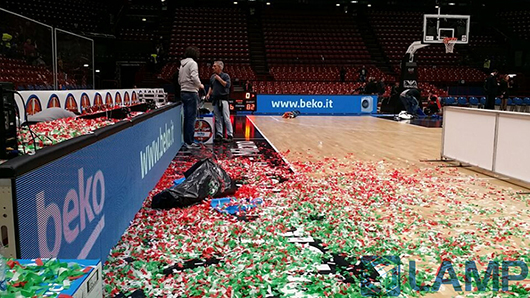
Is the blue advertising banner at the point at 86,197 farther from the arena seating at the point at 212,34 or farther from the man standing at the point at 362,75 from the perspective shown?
the arena seating at the point at 212,34

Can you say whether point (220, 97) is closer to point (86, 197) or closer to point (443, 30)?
point (86, 197)

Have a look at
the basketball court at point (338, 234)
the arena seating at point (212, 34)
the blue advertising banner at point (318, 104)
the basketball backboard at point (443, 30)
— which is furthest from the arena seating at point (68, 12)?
the basketball court at point (338, 234)

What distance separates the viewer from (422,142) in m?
9.59

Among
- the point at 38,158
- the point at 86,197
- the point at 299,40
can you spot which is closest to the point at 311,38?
the point at 299,40

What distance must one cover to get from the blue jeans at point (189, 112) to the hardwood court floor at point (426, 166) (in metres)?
1.65

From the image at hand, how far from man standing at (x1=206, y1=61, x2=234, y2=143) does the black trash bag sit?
425 centimetres

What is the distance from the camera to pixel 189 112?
7.81 metres

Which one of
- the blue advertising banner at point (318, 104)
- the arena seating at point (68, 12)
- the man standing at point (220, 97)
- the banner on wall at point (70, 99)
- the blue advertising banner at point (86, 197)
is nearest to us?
the blue advertising banner at point (86, 197)

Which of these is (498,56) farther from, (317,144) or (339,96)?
(317,144)

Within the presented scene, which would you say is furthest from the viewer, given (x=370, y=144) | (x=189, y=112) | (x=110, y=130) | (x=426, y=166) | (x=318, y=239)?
(x=370, y=144)

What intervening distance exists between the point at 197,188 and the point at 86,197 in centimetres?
204

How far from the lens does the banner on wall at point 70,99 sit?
19.8ft

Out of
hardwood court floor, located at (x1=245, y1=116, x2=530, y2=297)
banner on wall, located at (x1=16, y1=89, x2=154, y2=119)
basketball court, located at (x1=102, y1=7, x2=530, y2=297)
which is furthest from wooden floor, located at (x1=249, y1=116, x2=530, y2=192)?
banner on wall, located at (x1=16, y1=89, x2=154, y2=119)

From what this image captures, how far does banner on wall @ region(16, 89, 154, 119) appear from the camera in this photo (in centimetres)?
604
